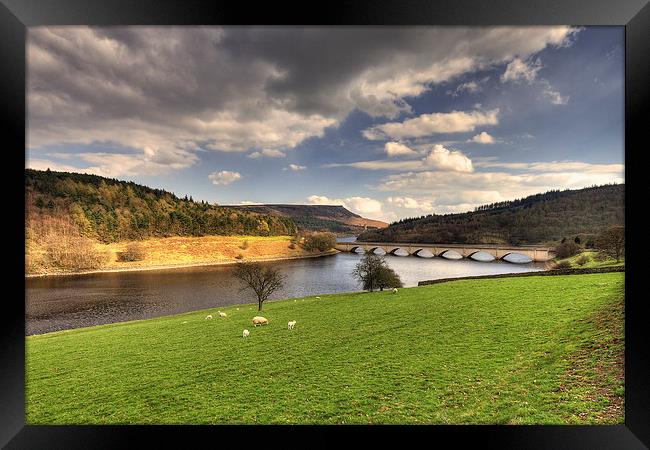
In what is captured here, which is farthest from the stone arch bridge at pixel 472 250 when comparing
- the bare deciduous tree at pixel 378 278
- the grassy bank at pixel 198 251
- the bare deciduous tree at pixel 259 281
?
the bare deciduous tree at pixel 259 281

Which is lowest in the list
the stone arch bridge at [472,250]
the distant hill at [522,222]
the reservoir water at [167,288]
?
the reservoir water at [167,288]

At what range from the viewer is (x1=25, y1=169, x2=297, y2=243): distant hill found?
24.1m

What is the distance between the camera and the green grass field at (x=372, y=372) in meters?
2.71

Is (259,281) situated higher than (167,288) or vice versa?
(259,281)

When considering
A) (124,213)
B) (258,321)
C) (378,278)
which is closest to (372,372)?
(258,321)

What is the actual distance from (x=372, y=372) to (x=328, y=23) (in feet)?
13.7

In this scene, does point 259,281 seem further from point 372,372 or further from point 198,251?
point 198,251

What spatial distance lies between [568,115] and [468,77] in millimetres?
3437

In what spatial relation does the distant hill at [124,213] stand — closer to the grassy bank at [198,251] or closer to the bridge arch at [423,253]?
the grassy bank at [198,251]

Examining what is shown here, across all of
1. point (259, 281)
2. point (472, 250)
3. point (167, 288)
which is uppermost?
point (259, 281)

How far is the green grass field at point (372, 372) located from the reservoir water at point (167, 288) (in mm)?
7064

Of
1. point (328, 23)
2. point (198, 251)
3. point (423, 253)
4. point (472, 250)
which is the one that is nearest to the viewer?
point (328, 23)

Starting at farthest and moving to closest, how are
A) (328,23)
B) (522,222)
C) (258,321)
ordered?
(522,222)
(258,321)
(328,23)

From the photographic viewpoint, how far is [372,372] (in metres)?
3.48
